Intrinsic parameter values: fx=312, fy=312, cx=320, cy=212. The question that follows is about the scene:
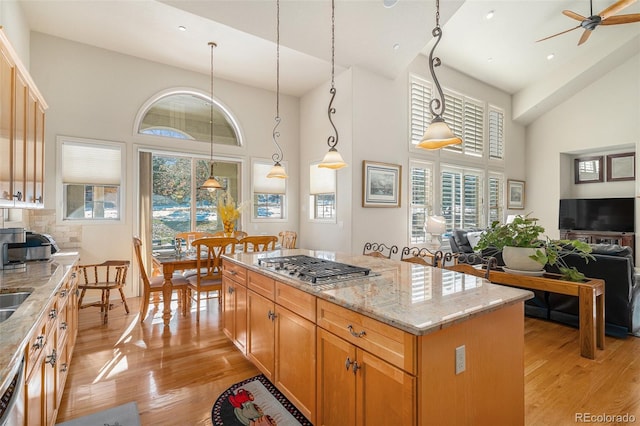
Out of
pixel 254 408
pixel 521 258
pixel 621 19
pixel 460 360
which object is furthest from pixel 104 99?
pixel 621 19

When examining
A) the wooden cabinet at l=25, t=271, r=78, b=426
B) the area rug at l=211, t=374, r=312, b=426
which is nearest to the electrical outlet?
the area rug at l=211, t=374, r=312, b=426

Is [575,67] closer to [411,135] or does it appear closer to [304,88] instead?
[411,135]

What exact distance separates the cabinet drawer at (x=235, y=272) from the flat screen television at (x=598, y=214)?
820 cm

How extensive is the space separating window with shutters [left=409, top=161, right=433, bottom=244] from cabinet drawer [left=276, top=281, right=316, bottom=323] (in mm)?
4357

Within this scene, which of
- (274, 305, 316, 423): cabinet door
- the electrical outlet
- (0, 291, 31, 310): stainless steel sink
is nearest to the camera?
the electrical outlet

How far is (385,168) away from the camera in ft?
18.0

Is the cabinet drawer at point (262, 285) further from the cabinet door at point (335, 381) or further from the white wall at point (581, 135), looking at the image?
the white wall at point (581, 135)

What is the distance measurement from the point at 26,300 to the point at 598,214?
31.2 ft

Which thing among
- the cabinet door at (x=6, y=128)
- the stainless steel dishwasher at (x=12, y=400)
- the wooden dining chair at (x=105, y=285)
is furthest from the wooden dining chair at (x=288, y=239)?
the stainless steel dishwasher at (x=12, y=400)

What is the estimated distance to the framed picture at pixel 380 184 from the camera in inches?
205

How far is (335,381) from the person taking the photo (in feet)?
5.14

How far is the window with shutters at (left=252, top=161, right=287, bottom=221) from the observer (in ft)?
19.7

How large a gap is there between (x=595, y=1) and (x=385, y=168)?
430cm

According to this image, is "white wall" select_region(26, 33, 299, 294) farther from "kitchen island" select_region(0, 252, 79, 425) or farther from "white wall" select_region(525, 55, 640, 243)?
"white wall" select_region(525, 55, 640, 243)
